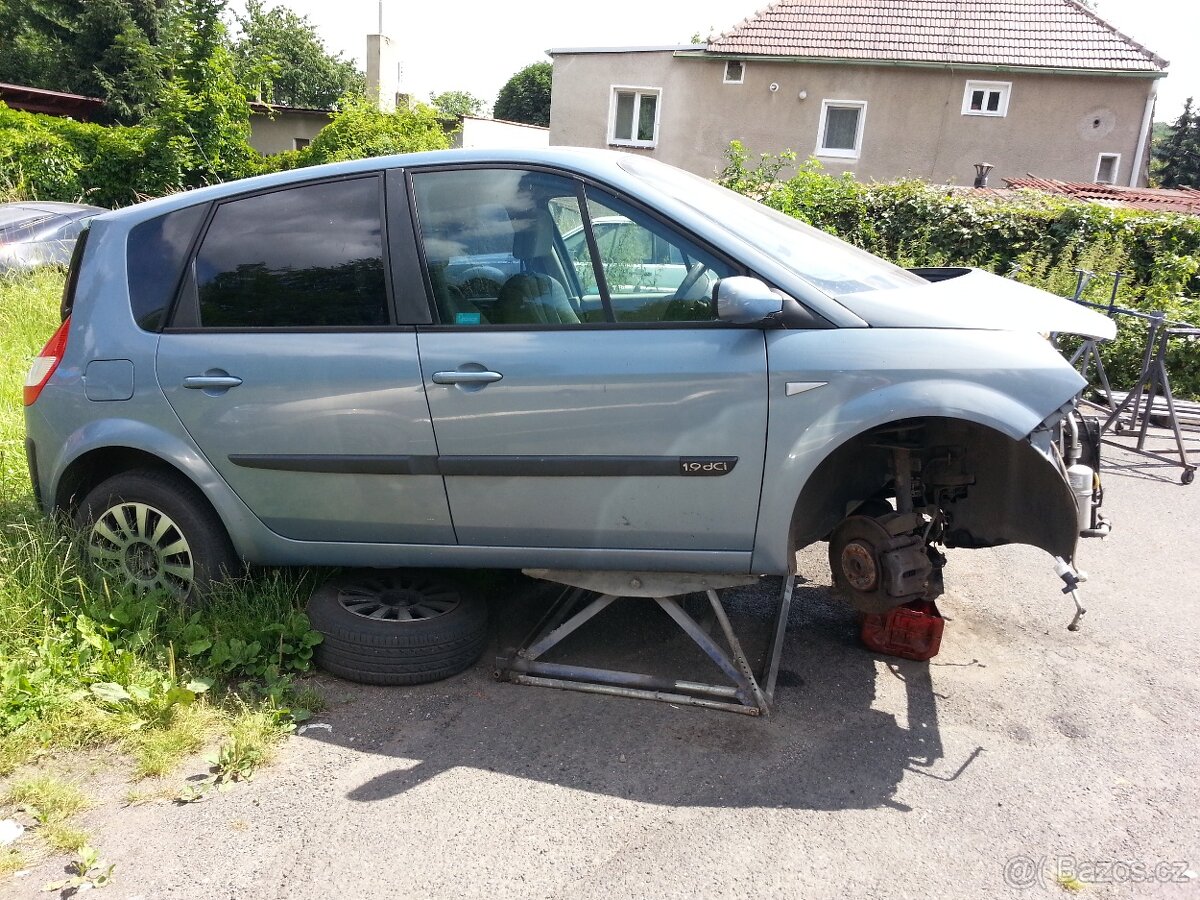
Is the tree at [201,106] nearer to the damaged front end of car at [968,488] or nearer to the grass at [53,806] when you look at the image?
the grass at [53,806]

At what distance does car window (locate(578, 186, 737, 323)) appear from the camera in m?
3.21

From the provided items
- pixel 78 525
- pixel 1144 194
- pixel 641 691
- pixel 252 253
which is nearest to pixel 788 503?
pixel 641 691

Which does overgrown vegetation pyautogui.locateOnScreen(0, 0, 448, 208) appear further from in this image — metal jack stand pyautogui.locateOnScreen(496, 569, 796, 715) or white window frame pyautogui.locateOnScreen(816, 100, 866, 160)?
metal jack stand pyautogui.locateOnScreen(496, 569, 796, 715)

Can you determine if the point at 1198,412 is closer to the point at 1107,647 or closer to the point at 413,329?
the point at 1107,647

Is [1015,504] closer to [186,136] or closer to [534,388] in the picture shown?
[534,388]

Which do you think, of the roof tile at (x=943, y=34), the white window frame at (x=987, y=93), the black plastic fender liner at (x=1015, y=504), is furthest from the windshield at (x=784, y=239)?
the white window frame at (x=987, y=93)

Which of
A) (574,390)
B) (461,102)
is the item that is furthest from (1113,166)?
(461,102)

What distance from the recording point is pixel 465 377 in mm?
3254

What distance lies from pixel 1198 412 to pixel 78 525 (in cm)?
816

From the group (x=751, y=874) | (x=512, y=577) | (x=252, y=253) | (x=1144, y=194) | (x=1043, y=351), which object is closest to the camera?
(x=751, y=874)

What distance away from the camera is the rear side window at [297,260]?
347cm

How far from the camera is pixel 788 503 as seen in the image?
318cm

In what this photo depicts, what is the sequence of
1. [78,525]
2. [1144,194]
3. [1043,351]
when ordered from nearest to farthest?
[1043,351] < [78,525] < [1144,194]

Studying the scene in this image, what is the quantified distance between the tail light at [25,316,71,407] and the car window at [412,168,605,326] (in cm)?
163
